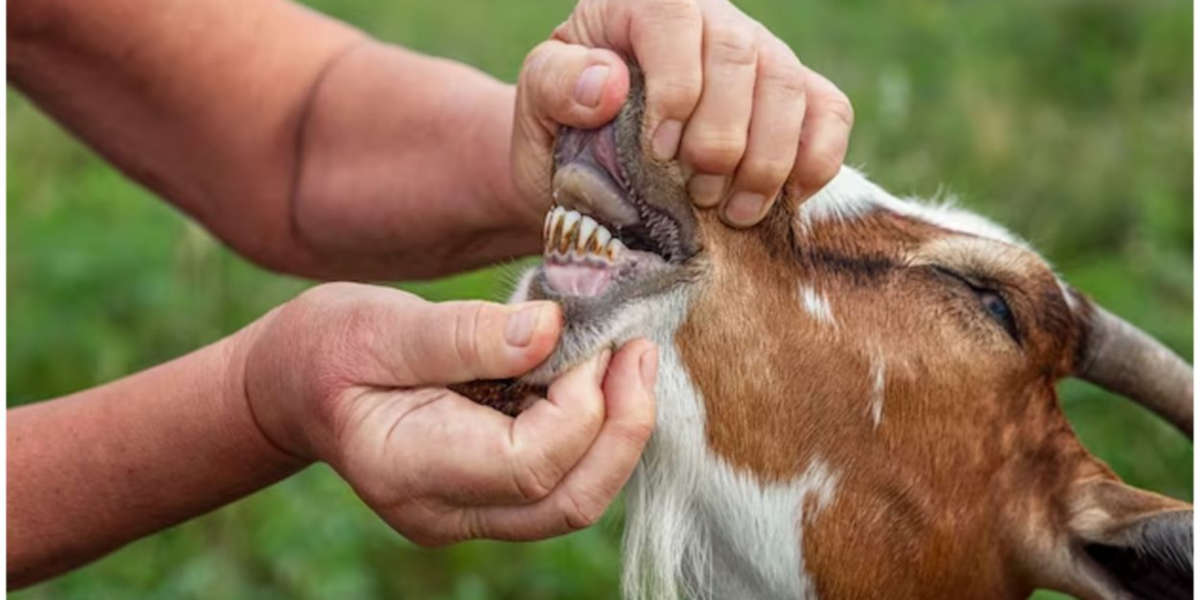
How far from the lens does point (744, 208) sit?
303 centimetres

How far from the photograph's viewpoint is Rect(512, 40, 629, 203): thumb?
2.90 metres

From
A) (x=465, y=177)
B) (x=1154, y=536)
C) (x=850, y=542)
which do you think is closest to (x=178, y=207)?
(x=465, y=177)

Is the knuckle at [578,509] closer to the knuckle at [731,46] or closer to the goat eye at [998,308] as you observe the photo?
the knuckle at [731,46]

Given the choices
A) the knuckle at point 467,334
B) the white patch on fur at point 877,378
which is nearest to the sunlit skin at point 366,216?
the knuckle at point 467,334

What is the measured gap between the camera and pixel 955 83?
31.4ft

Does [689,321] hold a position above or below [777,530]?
above

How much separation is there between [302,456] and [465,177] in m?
0.91

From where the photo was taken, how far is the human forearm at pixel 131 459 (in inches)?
124

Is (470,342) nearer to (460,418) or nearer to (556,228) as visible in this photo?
(460,418)

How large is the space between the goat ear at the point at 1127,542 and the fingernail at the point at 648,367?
3.13ft

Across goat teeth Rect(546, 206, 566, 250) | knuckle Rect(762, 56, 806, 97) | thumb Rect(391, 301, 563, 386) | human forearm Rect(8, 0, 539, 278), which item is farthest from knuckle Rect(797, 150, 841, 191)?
human forearm Rect(8, 0, 539, 278)

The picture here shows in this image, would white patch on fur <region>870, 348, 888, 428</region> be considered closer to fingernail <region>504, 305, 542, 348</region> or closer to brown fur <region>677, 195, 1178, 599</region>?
brown fur <region>677, 195, 1178, 599</region>

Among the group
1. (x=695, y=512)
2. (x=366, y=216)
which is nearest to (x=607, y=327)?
(x=695, y=512)

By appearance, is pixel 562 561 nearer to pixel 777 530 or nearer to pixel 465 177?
pixel 465 177
